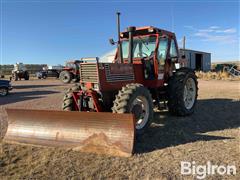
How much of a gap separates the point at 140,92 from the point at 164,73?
6.26ft

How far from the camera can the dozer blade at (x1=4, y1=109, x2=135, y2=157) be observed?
4.71 metres

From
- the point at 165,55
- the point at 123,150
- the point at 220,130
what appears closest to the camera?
the point at 123,150

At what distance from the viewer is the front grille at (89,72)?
5563mm

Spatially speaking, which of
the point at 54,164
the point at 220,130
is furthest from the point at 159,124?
the point at 54,164

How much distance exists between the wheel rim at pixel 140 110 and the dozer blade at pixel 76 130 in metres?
0.77

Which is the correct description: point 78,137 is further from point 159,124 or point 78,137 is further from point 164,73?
point 164,73

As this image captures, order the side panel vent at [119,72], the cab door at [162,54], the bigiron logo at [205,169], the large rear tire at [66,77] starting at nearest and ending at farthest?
the bigiron logo at [205,169], the side panel vent at [119,72], the cab door at [162,54], the large rear tire at [66,77]

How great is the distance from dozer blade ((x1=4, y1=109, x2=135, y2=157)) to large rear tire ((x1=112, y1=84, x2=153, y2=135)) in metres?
0.40

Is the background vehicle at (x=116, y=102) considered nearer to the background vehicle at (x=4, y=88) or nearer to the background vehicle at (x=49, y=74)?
the background vehicle at (x=4, y=88)

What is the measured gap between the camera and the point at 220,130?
599 cm

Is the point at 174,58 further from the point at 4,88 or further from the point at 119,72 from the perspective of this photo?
the point at 4,88

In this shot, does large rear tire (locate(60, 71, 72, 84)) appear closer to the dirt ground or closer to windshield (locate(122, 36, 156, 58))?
windshield (locate(122, 36, 156, 58))

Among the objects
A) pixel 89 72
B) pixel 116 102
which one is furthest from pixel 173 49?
pixel 116 102

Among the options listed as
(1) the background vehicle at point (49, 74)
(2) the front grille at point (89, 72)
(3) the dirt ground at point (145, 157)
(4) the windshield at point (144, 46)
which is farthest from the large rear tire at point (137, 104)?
(1) the background vehicle at point (49, 74)
